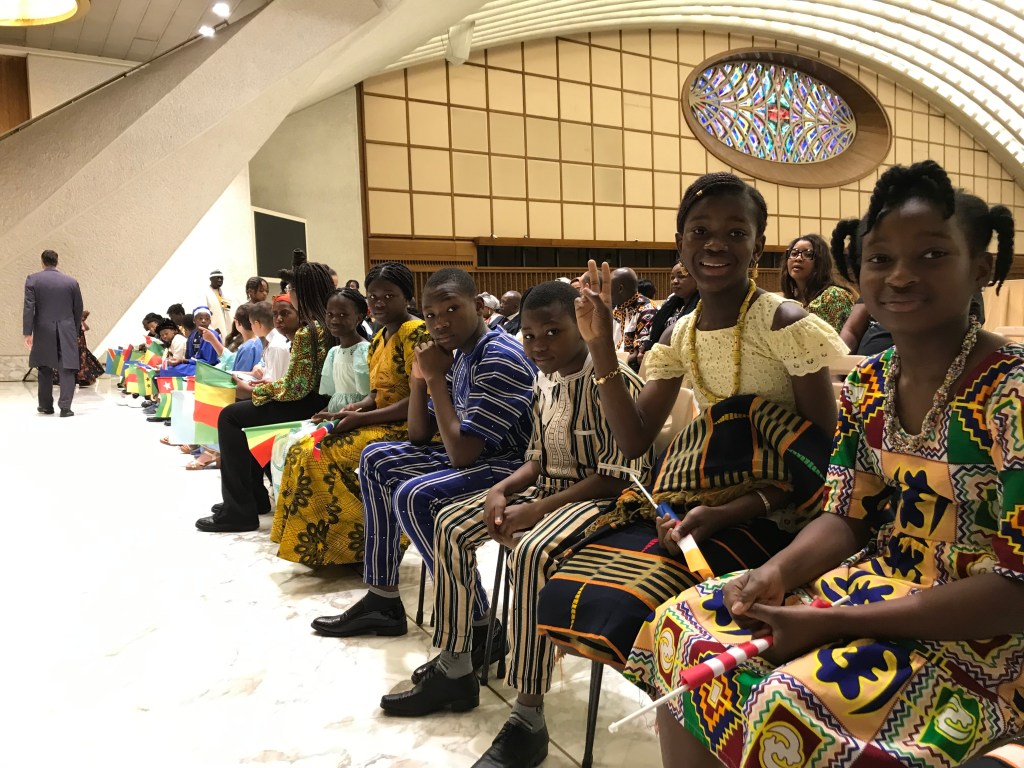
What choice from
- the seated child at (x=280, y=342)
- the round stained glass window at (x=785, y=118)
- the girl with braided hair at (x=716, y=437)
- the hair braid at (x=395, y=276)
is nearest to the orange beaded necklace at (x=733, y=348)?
the girl with braided hair at (x=716, y=437)

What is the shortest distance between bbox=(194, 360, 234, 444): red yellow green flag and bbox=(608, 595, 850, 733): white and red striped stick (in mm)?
3572

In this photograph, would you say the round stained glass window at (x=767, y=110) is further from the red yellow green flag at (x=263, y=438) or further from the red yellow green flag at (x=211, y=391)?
the red yellow green flag at (x=263, y=438)

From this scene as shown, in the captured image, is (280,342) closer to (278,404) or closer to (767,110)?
(278,404)

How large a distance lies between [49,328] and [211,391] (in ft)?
15.6

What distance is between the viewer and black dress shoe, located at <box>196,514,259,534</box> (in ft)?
11.6

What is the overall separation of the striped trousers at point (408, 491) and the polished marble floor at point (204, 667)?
0.88 feet

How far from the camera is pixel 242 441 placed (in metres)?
3.60

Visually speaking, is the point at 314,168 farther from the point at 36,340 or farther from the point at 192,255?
the point at 36,340

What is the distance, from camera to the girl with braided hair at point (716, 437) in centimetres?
134

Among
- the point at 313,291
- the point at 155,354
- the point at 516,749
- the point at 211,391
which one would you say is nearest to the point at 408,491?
the point at 516,749

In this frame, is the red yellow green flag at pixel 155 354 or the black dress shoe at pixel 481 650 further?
the red yellow green flag at pixel 155 354

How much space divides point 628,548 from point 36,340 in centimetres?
804

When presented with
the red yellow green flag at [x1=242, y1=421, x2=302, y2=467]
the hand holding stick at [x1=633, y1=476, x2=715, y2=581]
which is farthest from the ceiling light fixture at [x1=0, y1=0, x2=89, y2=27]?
the hand holding stick at [x1=633, y1=476, x2=715, y2=581]

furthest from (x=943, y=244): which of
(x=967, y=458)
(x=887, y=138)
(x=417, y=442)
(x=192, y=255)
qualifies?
(x=887, y=138)
